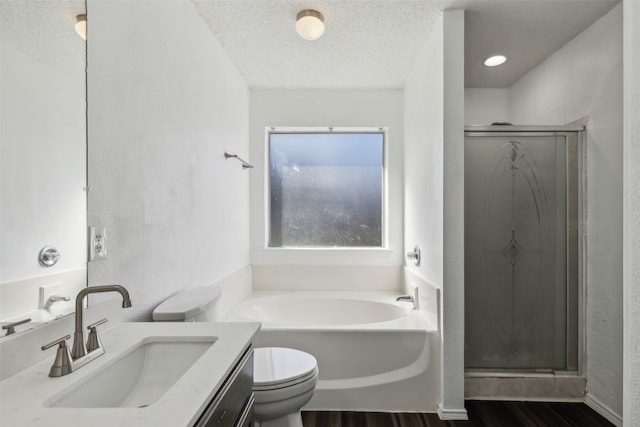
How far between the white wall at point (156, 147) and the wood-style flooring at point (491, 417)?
1130 mm

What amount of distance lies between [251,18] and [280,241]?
1890 mm

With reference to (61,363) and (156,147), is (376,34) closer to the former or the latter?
(156,147)

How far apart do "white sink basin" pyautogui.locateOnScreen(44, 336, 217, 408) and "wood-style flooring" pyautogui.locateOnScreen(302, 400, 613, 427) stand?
1141mm

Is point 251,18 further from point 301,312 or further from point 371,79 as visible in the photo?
point 301,312

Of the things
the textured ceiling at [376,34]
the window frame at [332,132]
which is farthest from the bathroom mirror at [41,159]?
the window frame at [332,132]

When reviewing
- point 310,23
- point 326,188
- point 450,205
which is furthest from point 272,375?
point 326,188

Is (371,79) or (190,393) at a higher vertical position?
(371,79)

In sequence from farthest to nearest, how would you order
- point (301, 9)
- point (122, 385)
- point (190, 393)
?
point (301, 9) < point (122, 385) < point (190, 393)

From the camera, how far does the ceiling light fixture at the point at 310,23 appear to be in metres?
1.98

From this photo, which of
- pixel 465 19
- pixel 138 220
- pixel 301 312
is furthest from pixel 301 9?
pixel 301 312

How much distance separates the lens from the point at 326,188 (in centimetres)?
330

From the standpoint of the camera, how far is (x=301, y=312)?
9.63 ft

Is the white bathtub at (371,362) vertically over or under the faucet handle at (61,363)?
under

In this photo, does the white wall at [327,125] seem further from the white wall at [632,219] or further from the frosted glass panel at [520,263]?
the white wall at [632,219]
